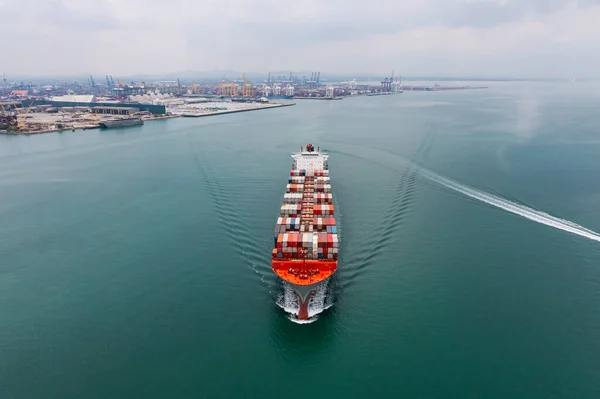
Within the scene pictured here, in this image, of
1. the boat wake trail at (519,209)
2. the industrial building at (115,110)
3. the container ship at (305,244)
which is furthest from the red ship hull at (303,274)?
the industrial building at (115,110)

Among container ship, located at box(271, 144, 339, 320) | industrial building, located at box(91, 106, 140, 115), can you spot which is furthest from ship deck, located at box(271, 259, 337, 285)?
industrial building, located at box(91, 106, 140, 115)

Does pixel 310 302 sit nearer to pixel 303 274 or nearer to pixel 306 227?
pixel 303 274

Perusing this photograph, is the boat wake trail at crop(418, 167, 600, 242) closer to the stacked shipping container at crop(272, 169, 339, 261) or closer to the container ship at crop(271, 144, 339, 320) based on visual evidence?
Answer: the stacked shipping container at crop(272, 169, 339, 261)

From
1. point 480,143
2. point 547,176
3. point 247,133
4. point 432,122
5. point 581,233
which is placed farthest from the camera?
point 432,122

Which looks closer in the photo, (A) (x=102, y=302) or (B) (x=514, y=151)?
(A) (x=102, y=302)

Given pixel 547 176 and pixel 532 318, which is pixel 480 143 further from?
pixel 532 318

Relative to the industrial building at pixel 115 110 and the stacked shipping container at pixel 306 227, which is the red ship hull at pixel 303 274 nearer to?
the stacked shipping container at pixel 306 227

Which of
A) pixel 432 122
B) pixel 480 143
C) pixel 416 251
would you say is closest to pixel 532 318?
pixel 416 251

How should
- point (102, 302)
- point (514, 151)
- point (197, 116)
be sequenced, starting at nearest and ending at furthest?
point (102, 302) → point (514, 151) → point (197, 116)
